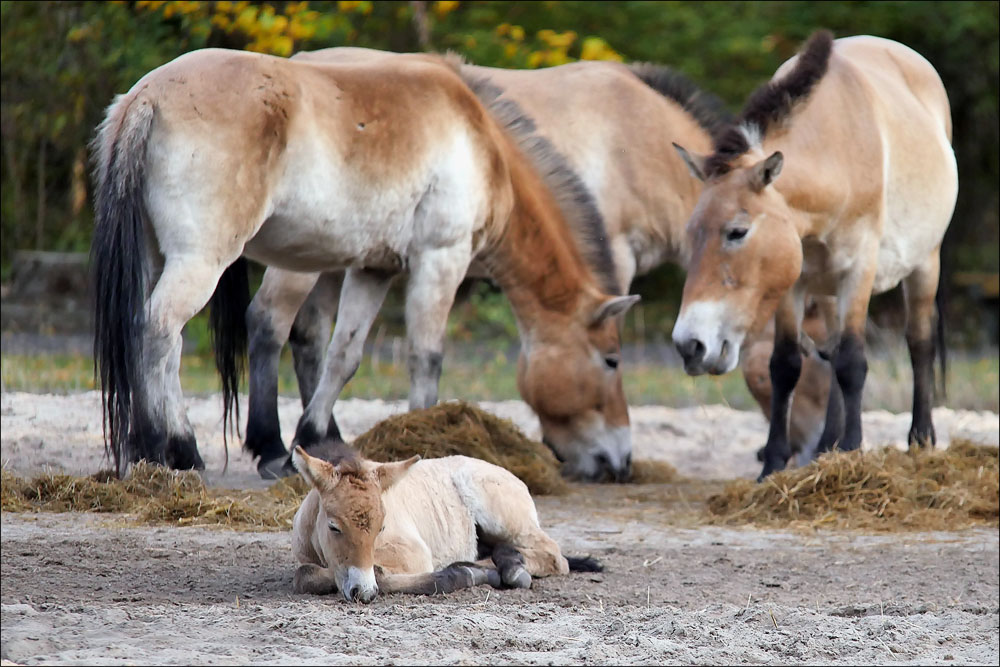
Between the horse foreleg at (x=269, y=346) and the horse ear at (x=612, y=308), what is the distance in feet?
5.41

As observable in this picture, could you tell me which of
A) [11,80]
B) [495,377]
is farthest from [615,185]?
[11,80]

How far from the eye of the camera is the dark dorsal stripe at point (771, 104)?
22.7ft

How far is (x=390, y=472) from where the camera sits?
4176 millimetres

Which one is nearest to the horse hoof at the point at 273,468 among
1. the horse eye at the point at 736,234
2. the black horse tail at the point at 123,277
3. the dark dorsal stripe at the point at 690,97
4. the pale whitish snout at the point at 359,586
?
the black horse tail at the point at 123,277

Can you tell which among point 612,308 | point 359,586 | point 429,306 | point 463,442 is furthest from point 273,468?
point 359,586

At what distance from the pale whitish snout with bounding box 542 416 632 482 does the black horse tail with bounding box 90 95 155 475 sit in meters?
2.75

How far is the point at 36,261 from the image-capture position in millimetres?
14539

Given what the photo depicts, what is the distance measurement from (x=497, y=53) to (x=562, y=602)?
36.9 ft

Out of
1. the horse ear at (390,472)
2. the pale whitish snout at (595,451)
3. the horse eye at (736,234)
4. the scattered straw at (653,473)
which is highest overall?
the horse eye at (736,234)

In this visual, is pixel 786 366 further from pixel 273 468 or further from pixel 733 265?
pixel 273 468

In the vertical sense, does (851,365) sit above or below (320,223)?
below

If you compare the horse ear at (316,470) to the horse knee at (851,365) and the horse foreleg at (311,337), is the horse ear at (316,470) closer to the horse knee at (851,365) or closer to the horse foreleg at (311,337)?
the horse foreleg at (311,337)

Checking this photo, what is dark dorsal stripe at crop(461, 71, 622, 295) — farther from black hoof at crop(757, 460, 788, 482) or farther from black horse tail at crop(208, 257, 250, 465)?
black horse tail at crop(208, 257, 250, 465)

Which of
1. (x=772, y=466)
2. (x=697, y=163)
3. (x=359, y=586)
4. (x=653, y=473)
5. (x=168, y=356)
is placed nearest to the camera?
(x=359, y=586)
